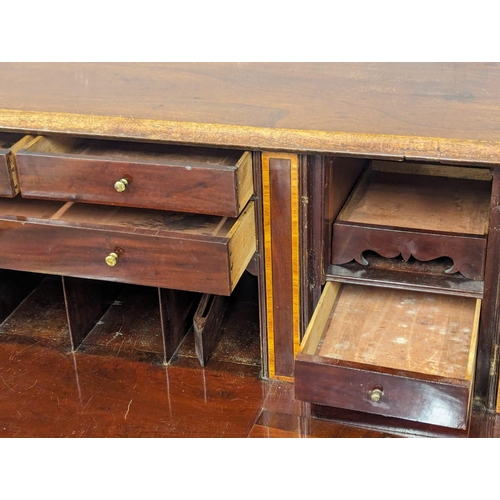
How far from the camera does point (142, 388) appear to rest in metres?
2.08

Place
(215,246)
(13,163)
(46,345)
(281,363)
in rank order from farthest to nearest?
(46,345)
(281,363)
(13,163)
(215,246)

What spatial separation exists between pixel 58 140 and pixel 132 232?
29 centimetres

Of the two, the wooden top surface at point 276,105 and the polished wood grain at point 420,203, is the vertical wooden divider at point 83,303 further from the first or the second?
the polished wood grain at point 420,203

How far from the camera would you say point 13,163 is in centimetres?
194

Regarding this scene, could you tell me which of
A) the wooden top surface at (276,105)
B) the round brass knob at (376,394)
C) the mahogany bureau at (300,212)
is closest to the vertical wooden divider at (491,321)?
the mahogany bureau at (300,212)

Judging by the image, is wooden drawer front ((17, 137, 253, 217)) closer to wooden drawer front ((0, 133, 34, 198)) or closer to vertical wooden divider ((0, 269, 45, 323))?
wooden drawer front ((0, 133, 34, 198))

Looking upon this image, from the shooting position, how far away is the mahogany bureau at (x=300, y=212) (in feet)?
5.81

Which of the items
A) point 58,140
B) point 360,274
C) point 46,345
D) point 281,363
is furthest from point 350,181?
point 46,345

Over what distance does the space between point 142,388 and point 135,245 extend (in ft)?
1.20

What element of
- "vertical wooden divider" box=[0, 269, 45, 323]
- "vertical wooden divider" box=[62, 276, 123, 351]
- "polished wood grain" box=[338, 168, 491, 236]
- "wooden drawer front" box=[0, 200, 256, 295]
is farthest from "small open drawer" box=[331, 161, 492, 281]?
"vertical wooden divider" box=[0, 269, 45, 323]

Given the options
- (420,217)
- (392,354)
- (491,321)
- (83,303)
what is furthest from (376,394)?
(83,303)

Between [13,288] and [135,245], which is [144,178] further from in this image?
[13,288]
